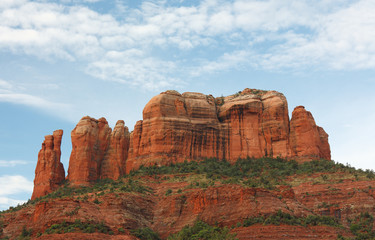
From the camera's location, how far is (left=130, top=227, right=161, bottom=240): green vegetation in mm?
68438

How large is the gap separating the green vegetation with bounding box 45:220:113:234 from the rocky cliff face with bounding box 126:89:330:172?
77.5 feet

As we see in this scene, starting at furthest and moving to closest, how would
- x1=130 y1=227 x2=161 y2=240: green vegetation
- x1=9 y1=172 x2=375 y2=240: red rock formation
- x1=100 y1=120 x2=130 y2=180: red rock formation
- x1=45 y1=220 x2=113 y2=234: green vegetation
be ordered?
x1=100 y1=120 x2=130 y2=180: red rock formation < x1=130 y1=227 x2=161 y2=240: green vegetation < x1=9 y1=172 x2=375 y2=240: red rock formation < x1=45 y1=220 x2=113 y2=234: green vegetation

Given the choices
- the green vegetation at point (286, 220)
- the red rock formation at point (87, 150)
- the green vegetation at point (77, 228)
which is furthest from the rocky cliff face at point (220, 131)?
the green vegetation at point (77, 228)

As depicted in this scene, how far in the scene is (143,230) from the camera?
69.8m

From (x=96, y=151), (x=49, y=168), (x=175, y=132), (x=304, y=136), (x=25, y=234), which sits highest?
(x=175, y=132)

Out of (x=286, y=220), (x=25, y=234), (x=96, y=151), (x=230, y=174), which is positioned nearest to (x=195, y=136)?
(x=230, y=174)

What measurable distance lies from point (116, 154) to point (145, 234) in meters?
28.8

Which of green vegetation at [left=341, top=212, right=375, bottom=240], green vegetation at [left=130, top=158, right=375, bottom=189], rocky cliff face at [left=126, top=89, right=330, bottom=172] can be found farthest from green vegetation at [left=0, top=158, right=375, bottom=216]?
green vegetation at [left=341, top=212, right=375, bottom=240]

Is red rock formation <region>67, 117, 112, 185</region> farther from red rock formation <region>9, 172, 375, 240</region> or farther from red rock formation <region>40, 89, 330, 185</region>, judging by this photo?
red rock formation <region>9, 172, 375, 240</region>

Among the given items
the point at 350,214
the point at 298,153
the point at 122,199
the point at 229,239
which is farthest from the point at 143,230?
the point at 298,153

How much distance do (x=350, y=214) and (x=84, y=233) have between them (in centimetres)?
3117

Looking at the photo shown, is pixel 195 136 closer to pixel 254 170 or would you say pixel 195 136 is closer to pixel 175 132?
pixel 175 132

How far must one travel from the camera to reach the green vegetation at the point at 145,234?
68438mm

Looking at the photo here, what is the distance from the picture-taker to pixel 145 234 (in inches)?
2724
